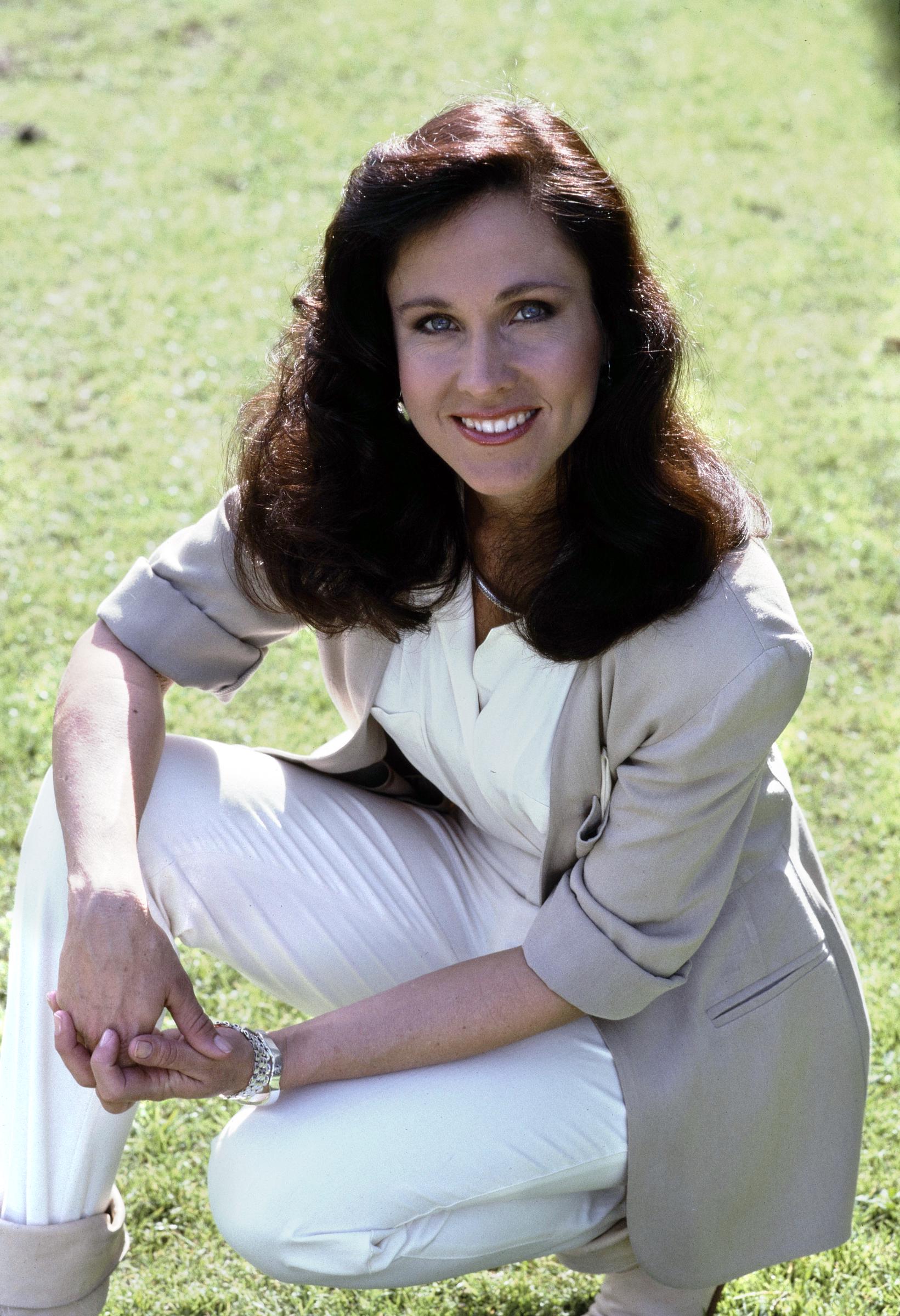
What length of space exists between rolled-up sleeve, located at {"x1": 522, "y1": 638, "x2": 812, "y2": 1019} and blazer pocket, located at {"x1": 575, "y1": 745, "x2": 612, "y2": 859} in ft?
0.09

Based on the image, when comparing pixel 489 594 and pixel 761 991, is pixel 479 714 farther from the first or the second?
pixel 761 991

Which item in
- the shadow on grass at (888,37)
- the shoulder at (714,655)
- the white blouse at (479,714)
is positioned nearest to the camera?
the shoulder at (714,655)

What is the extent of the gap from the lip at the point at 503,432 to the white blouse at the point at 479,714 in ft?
0.94

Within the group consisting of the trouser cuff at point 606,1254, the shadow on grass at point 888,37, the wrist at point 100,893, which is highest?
the shadow on grass at point 888,37

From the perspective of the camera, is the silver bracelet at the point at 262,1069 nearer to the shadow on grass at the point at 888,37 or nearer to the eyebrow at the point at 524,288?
the eyebrow at the point at 524,288

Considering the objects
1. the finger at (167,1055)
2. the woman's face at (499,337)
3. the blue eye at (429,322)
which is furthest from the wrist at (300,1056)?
the blue eye at (429,322)

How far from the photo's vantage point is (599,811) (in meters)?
2.12

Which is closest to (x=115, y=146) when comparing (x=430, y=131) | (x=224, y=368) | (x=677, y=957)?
(x=224, y=368)

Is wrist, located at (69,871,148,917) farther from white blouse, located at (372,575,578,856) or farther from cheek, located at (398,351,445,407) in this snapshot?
cheek, located at (398,351,445,407)

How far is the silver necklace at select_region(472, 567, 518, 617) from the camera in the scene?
2222 millimetres

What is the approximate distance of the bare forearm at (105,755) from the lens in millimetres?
2102

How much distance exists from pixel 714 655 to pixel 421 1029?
653 mm

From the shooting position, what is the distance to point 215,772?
7.69ft

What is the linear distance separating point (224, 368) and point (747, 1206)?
153 inches
